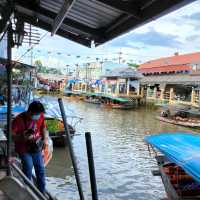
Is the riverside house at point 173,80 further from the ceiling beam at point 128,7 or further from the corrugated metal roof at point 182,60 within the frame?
the ceiling beam at point 128,7

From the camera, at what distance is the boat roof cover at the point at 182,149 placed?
26.3 feet

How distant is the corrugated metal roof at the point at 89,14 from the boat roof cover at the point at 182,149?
3.04 metres

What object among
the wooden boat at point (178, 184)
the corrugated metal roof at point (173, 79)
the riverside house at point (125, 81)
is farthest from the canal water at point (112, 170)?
the riverside house at point (125, 81)

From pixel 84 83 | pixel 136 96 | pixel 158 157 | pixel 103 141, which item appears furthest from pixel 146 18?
pixel 84 83

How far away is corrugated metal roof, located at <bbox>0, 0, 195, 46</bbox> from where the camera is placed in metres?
4.20

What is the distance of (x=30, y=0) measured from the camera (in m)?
6.01

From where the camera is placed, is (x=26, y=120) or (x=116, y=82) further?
(x=116, y=82)

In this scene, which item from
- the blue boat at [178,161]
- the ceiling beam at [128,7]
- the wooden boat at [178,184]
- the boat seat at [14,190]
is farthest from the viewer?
the wooden boat at [178,184]

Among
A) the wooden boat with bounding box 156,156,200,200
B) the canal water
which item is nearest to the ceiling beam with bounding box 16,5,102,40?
the wooden boat with bounding box 156,156,200,200

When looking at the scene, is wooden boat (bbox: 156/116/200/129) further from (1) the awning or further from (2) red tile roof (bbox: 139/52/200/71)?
(2) red tile roof (bbox: 139/52/200/71)

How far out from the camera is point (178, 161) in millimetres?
8602

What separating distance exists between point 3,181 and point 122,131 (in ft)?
73.7

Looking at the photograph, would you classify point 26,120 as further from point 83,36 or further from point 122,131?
point 122,131

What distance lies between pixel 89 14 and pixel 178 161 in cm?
426
